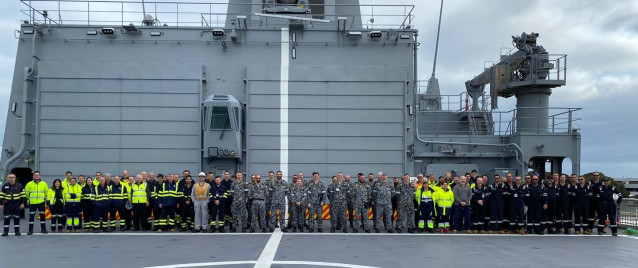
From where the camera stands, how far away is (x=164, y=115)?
16.3m

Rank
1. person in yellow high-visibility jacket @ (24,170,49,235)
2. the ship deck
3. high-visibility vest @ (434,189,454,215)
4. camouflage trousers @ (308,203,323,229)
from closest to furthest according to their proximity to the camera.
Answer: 1. the ship deck
2. person in yellow high-visibility jacket @ (24,170,49,235)
3. high-visibility vest @ (434,189,454,215)
4. camouflage trousers @ (308,203,323,229)

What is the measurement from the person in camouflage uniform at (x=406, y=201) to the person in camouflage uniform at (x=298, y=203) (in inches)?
96.0

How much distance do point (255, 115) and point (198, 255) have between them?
7386 mm

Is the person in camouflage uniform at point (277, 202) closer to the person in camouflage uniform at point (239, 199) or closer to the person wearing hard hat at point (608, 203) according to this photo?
the person in camouflage uniform at point (239, 199)

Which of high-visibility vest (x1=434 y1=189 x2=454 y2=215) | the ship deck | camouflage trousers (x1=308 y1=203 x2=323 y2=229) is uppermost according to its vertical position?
high-visibility vest (x1=434 y1=189 x2=454 y2=215)

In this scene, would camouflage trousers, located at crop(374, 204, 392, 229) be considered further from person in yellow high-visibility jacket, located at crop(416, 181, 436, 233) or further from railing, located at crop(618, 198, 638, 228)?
railing, located at crop(618, 198, 638, 228)

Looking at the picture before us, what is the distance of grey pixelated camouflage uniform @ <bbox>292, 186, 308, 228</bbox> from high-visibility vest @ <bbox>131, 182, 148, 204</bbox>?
3648 millimetres

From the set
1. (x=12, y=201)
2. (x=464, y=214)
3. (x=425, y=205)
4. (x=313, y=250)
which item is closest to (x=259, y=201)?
(x=313, y=250)

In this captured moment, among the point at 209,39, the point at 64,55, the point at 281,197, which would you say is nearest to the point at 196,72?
the point at 209,39

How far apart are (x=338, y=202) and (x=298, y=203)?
1.06 m

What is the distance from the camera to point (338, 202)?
44.9 feet

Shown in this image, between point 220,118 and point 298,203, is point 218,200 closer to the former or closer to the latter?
point 298,203

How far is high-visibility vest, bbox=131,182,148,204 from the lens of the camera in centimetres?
1341

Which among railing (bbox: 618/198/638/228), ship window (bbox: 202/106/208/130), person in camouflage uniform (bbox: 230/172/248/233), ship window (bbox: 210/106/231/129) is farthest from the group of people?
railing (bbox: 618/198/638/228)
